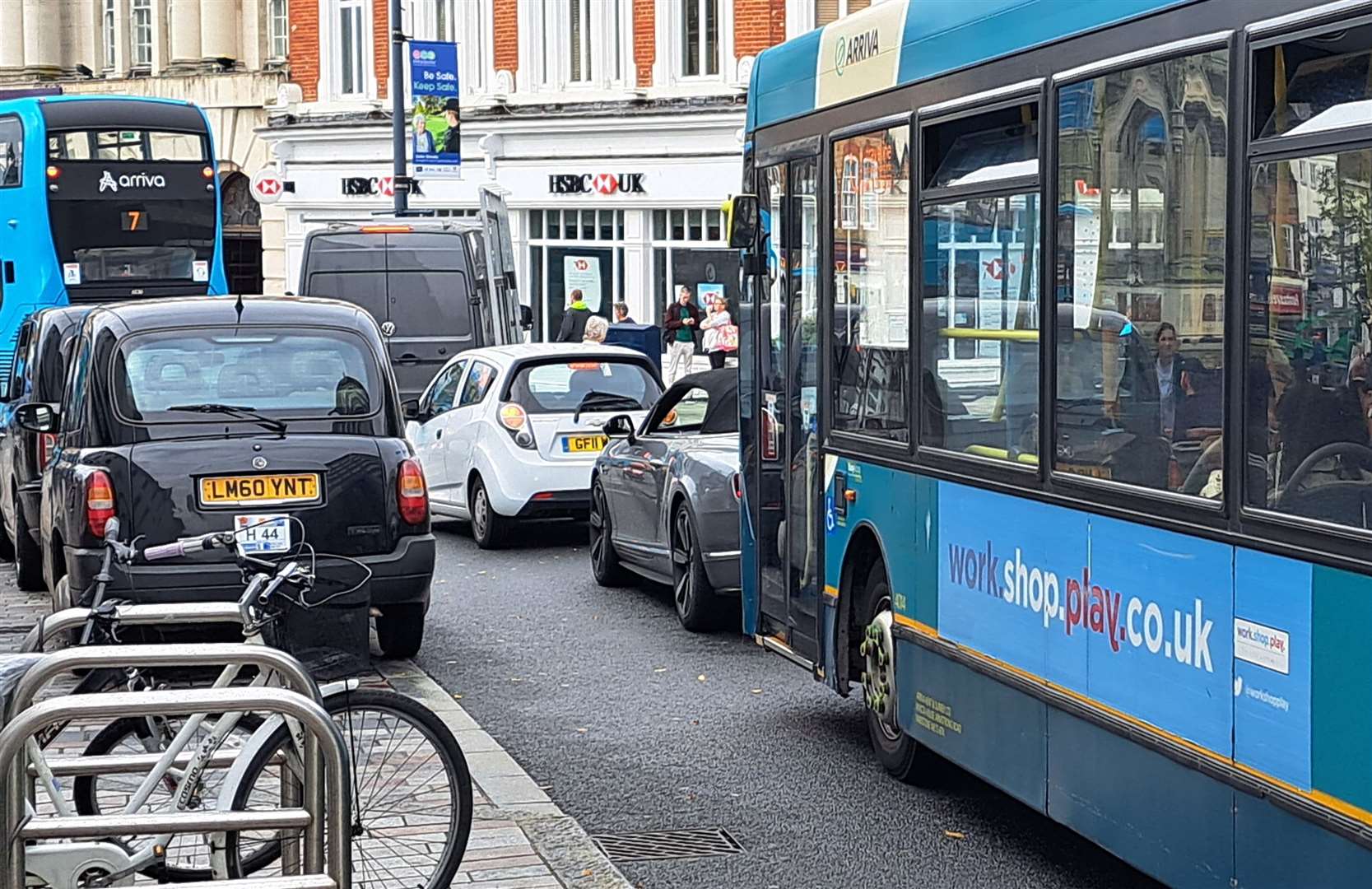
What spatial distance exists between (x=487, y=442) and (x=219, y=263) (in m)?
15.4

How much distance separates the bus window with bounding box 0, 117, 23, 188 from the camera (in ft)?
97.6

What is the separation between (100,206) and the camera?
29.5 meters

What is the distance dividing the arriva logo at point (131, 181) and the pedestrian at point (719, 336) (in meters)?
8.10

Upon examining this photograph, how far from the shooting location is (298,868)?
5.28 m

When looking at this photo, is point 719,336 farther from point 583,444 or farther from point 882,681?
point 882,681

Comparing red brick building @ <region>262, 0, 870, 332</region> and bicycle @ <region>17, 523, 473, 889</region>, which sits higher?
red brick building @ <region>262, 0, 870, 332</region>

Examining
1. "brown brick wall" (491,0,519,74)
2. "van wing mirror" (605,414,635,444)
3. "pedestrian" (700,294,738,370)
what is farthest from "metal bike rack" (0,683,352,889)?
"brown brick wall" (491,0,519,74)

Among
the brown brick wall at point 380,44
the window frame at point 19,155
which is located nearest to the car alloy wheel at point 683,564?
the window frame at point 19,155

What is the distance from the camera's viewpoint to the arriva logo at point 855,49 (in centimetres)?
805

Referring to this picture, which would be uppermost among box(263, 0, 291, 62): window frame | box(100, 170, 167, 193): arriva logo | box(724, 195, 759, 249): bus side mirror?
box(263, 0, 291, 62): window frame

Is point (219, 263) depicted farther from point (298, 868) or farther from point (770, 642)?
point (298, 868)

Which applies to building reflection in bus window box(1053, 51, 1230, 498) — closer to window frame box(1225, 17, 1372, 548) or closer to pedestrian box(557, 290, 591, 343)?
window frame box(1225, 17, 1372, 548)

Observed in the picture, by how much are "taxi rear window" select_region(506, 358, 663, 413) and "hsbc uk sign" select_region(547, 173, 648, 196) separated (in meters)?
21.9

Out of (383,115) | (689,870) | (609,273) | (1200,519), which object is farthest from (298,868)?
(383,115)
